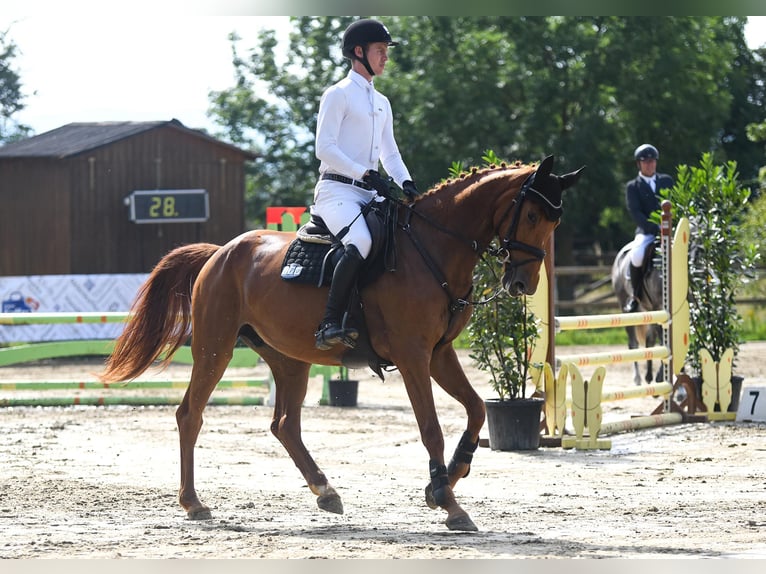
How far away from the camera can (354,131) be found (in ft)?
21.9

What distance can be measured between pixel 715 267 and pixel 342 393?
4.20 metres

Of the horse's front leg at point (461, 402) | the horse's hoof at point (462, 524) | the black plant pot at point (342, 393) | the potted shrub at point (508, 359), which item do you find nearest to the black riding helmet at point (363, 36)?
the horse's front leg at point (461, 402)

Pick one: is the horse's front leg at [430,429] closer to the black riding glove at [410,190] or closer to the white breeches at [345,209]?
the white breeches at [345,209]

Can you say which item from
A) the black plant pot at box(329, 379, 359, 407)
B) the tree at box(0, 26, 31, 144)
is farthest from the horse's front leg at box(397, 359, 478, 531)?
the tree at box(0, 26, 31, 144)

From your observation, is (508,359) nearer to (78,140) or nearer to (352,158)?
(352,158)

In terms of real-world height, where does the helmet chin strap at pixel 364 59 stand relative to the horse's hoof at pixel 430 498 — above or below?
above

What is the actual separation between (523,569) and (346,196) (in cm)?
265

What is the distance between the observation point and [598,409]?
31.0 feet

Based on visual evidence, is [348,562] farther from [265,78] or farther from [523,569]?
[265,78]

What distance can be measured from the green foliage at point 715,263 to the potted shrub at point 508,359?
2823 millimetres

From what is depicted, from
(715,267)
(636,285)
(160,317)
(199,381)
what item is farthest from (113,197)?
(199,381)

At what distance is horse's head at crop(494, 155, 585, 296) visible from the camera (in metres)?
6.15

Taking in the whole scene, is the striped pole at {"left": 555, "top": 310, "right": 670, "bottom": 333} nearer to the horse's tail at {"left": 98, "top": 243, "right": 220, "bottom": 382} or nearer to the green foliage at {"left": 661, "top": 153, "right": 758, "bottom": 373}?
the green foliage at {"left": 661, "top": 153, "right": 758, "bottom": 373}

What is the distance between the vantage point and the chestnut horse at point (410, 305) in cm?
620
